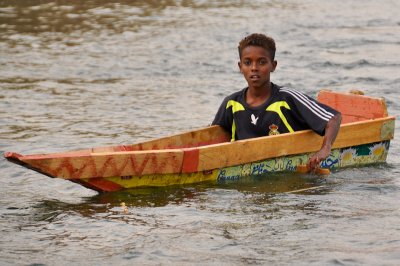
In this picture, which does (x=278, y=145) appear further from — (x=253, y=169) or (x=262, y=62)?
(x=262, y=62)

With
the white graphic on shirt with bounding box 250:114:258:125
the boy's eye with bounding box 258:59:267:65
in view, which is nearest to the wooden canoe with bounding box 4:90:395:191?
the white graphic on shirt with bounding box 250:114:258:125

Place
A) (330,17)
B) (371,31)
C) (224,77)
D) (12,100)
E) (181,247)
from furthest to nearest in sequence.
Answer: (330,17), (371,31), (224,77), (12,100), (181,247)

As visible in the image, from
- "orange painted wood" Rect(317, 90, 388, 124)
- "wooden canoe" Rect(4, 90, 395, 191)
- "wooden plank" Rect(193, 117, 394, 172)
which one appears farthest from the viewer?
"orange painted wood" Rect(317, 90, 388, 124)

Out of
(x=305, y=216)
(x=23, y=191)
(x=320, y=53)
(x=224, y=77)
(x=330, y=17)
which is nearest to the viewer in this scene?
(x=305, y=216)

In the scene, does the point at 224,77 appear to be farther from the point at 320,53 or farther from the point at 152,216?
the point at 152,216

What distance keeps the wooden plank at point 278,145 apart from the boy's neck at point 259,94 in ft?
1.43

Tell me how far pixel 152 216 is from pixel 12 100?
20.3ft

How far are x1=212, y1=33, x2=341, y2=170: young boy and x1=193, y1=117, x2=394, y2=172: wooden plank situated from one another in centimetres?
15

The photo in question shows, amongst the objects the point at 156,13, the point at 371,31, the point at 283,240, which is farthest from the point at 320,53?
the point at 283,240

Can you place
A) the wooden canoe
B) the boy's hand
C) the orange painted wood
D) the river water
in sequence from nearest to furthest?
1. the river water
2. the wooden canoe
3. the boy's hand
4. the orange painted wood

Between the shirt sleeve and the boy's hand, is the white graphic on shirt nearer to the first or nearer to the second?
the shirt sleeve

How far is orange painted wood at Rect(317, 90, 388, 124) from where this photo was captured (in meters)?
10.7

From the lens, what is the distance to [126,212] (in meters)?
8.74

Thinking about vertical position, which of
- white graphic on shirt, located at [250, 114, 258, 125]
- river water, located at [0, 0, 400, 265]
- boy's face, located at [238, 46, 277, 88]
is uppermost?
boy's face, located at [238, 46, 277, 88]
